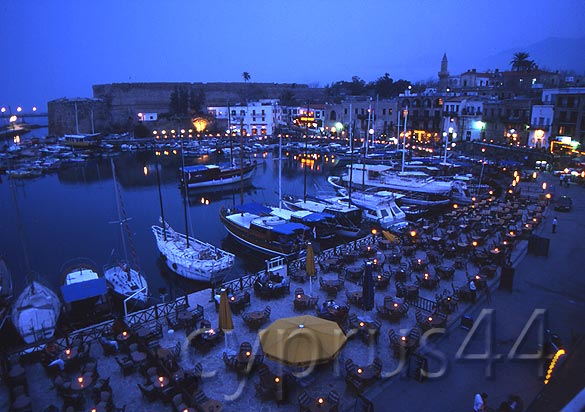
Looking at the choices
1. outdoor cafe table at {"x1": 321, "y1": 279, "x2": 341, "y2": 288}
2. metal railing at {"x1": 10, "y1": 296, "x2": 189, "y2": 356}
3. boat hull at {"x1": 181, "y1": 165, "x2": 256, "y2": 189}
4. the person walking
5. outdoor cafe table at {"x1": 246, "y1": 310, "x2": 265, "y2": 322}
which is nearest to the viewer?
the person walking

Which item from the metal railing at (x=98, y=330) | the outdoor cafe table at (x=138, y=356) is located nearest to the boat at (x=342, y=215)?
the metal railing at (x=98, y=330)

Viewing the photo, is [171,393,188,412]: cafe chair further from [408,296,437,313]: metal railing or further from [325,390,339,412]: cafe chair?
[408,296,437,313]: metal railing

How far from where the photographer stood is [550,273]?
16.1 m

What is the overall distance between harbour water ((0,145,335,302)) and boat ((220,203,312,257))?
1536 millimetres

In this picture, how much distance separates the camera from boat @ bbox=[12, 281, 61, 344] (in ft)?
46.6

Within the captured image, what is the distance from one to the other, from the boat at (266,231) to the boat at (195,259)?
136 inches

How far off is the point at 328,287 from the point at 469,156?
154 feet

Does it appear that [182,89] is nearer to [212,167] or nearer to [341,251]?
[212,167]

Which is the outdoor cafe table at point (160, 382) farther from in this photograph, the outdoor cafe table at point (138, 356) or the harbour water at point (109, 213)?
the harbour water at point (109, 213)

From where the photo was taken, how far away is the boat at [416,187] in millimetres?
36469

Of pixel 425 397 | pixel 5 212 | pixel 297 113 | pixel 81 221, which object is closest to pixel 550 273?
pixel 425 397

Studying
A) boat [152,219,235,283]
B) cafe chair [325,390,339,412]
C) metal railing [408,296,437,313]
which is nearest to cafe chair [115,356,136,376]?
cafe chair [325,390,339,412]

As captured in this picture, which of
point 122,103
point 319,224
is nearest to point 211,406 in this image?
point 319,224

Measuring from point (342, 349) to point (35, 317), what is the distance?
1170cm
